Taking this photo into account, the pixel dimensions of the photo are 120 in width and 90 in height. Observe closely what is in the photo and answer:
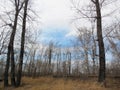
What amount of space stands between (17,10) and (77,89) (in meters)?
11.3

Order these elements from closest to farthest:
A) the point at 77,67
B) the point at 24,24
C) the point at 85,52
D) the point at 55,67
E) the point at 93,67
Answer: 1. the point at 24,24
2. the point at 93,67
3. the point at 85,52
4. the point at 77,67
5. the point at 55,67

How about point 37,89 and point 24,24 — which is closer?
point 37,89

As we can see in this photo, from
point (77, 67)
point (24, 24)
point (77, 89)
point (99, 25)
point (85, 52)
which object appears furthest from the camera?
point (77, 67)

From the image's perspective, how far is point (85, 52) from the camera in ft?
120

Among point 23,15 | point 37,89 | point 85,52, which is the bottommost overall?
point 37,89

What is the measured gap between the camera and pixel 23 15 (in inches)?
849

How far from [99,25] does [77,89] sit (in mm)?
4950

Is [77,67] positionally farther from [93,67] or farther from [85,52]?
[93,67]

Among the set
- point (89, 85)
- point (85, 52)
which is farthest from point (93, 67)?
point (89, 85)

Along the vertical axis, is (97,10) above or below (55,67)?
above

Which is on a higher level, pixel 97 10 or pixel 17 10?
pixel 17 10

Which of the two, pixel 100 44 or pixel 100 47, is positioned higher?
pixel 100 44

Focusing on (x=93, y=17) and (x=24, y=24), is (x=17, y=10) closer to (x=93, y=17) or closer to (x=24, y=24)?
(x=24, y=24)

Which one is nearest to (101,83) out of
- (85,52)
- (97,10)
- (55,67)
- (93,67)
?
(97,10)
